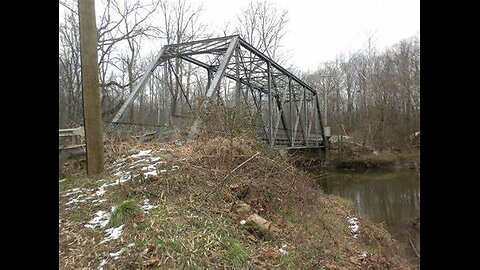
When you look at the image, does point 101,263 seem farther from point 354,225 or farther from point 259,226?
point 354,225

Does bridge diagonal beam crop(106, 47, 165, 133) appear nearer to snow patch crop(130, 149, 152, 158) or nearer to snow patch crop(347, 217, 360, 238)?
snow patch crop(130, 149, 152, 158)

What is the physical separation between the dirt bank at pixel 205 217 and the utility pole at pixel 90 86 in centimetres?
47

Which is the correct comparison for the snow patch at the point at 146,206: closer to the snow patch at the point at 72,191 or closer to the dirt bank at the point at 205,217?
the dirt bank at the point at 205,217

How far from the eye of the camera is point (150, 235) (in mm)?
3865

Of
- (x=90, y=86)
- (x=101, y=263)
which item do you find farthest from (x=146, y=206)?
(x=90, y=86)

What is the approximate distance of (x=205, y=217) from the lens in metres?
4.62

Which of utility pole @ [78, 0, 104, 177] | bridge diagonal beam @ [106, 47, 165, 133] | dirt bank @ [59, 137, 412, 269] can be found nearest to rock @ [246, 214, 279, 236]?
dirt bank @ [59, 137, 412, 269]

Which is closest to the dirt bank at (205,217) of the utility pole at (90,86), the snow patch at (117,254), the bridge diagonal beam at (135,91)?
the snow patch at (117,254)

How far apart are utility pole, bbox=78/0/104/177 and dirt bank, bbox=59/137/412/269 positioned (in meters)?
0.47

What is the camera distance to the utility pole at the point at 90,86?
5613 millimetres
